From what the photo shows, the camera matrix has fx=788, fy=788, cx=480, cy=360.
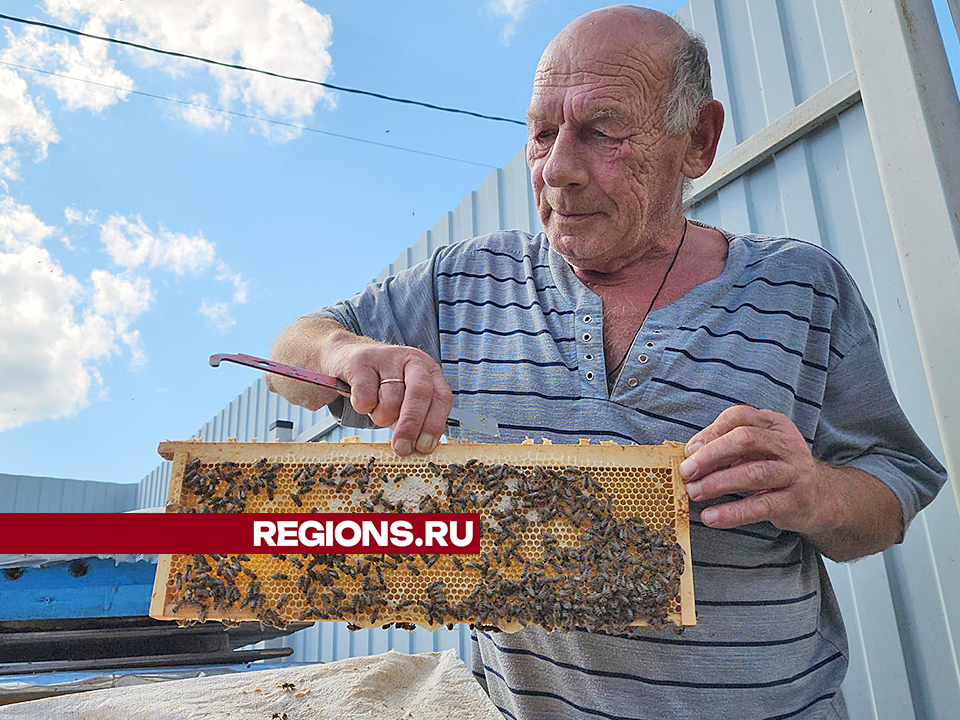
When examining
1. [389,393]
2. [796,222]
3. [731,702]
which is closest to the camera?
[389,393]

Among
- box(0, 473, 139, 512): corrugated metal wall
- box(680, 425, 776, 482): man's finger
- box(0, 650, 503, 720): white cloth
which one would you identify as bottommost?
box(0, 650, 503, 720): white cloth

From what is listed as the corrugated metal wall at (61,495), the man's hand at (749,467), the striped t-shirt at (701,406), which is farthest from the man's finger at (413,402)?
the corrugated metal wall at (61,495)

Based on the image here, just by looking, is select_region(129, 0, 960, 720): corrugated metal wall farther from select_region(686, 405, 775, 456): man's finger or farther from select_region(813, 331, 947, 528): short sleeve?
select_region(686, 405, 775, 456): man's finger

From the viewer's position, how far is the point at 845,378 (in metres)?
1.99

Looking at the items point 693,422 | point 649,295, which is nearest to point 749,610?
point 693,422

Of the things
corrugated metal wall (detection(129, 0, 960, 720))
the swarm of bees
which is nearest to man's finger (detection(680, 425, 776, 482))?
the swarm of bees

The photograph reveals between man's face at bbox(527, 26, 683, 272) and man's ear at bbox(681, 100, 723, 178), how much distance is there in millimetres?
167

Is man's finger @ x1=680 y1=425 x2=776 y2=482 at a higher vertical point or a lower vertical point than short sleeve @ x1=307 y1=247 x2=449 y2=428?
lower

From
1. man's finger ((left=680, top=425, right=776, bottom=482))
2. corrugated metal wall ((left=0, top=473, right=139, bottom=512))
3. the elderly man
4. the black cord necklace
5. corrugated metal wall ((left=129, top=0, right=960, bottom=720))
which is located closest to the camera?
man's finger ((left=680, top=425, right=776, bottom=482))

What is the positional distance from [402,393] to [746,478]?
67cm

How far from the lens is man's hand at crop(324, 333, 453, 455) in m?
1.52

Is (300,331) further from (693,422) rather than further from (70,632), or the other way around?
(70,632)

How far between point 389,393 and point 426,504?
0.25 metres

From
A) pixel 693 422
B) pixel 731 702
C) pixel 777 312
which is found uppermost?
pixel 777 312
